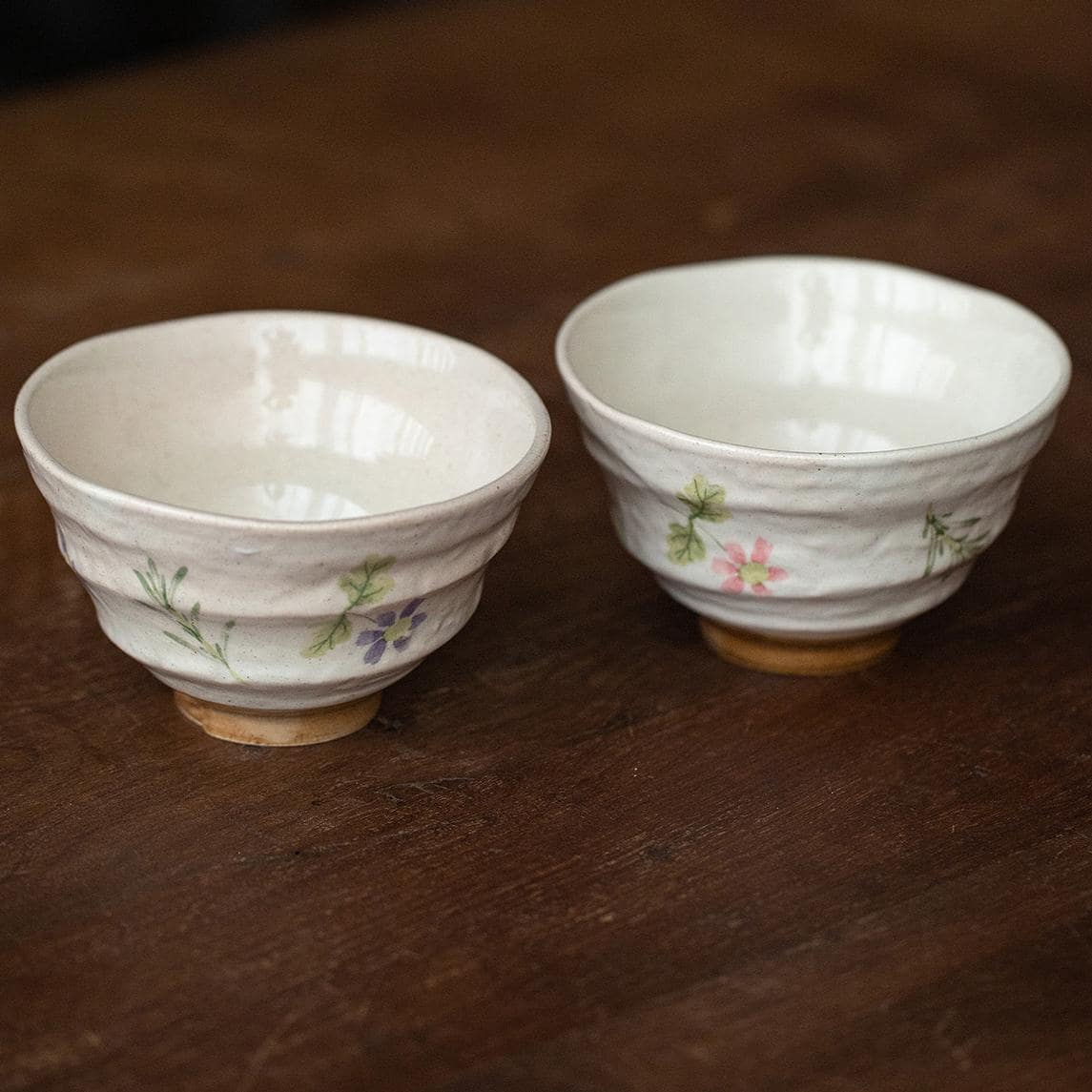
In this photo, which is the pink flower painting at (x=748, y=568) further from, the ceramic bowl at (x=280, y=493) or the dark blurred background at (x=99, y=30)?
the dark blurred background at (x=99, y=30)

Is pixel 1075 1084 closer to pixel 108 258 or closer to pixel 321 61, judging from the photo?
pixel 108 258

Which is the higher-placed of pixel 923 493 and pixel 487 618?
pixel 923 493

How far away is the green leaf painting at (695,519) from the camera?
2.34 feet

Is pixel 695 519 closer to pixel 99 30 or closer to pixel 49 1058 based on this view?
pixel 49 1058

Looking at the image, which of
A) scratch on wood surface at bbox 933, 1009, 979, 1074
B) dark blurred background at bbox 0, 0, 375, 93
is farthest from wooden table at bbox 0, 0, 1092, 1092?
dark blurred background at bbox 0, 0, 375, 93

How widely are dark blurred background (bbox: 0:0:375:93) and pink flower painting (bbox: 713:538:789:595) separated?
1.24 metres

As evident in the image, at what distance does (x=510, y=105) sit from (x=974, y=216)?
0.39 m

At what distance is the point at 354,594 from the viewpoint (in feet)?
2.12

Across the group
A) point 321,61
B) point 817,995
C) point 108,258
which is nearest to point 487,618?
point 817,995

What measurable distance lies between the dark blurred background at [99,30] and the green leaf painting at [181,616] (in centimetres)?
126

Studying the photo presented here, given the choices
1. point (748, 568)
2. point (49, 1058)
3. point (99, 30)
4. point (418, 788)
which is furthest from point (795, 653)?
point (99, 30)

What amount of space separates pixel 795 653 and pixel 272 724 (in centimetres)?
24

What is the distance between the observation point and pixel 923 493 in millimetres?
706

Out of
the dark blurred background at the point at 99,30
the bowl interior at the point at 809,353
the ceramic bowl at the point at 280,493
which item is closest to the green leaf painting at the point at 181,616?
the ceramic bowl at the point at 280,493
